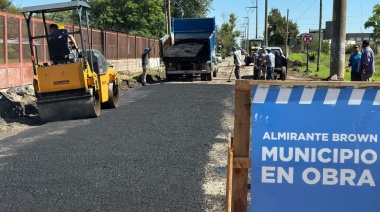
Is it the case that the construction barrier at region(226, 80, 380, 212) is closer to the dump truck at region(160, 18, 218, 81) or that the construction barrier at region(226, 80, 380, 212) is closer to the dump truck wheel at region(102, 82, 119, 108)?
the dump truck wheel at region(102, 82, 119, 108)

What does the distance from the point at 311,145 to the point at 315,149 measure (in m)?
0.04

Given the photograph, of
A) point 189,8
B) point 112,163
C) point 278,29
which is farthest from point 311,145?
point 278,29

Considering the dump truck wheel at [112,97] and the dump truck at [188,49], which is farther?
the dump truck at [188,49]

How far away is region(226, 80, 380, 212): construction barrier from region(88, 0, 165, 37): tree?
1690 inches

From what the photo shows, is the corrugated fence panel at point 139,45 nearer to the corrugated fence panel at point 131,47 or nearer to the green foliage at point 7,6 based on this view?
the corrugated fence panel at point 131,47

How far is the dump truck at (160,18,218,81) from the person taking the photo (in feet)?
69.8

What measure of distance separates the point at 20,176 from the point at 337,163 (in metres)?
4.22

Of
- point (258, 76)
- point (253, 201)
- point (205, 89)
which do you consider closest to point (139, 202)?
point (253, 201)

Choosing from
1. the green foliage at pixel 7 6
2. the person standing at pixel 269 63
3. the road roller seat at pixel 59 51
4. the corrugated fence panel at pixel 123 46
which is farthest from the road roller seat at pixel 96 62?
the green foliage at pixel 7 6

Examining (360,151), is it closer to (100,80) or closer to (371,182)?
(371,182)

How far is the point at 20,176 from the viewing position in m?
5.89

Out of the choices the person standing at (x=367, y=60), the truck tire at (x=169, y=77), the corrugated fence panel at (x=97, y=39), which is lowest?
the truck tire at (x=169, y=77)

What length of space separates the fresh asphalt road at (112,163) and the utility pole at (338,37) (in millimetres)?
10261

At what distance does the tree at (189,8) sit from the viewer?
6016 centimetres
